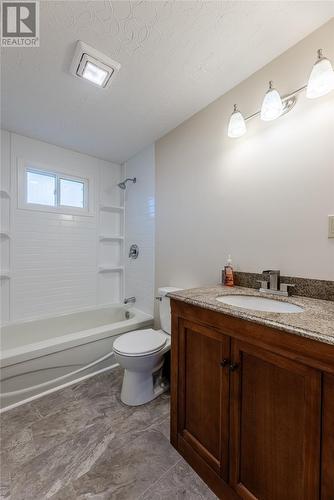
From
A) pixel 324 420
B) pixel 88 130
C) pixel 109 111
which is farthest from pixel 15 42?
pixel 324 420

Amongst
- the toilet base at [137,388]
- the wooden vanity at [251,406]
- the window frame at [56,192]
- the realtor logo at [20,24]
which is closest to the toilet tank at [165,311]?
the toilet base at [137,388]

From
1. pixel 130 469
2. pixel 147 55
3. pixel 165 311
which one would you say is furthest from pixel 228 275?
pixel 147 55

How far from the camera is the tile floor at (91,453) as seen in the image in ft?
3.40

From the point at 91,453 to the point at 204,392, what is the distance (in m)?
0.80

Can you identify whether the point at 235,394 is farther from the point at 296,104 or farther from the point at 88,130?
the point at 88,130

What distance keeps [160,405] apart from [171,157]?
217cm

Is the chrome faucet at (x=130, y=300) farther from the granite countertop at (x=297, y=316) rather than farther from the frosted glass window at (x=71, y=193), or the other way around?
the granite countertop at (x=297, y=316)

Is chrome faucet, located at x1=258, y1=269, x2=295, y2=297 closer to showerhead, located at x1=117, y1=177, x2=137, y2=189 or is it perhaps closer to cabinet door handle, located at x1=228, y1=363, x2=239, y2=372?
cabinet door handle, located at x1=228, y1=363, x2=239, y2=372

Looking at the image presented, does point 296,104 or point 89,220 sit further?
point 89,220

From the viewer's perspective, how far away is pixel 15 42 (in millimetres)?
1212

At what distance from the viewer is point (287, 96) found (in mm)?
1205

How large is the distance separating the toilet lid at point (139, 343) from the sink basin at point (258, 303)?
2.26ft

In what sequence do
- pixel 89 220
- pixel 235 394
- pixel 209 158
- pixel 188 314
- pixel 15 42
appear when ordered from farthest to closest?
pixel 89 220 → pixel 209 158 → pixel 15 42 → pixel 188 314 → pixel 235 394

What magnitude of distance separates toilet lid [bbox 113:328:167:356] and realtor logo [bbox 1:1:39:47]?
1.97 metres
